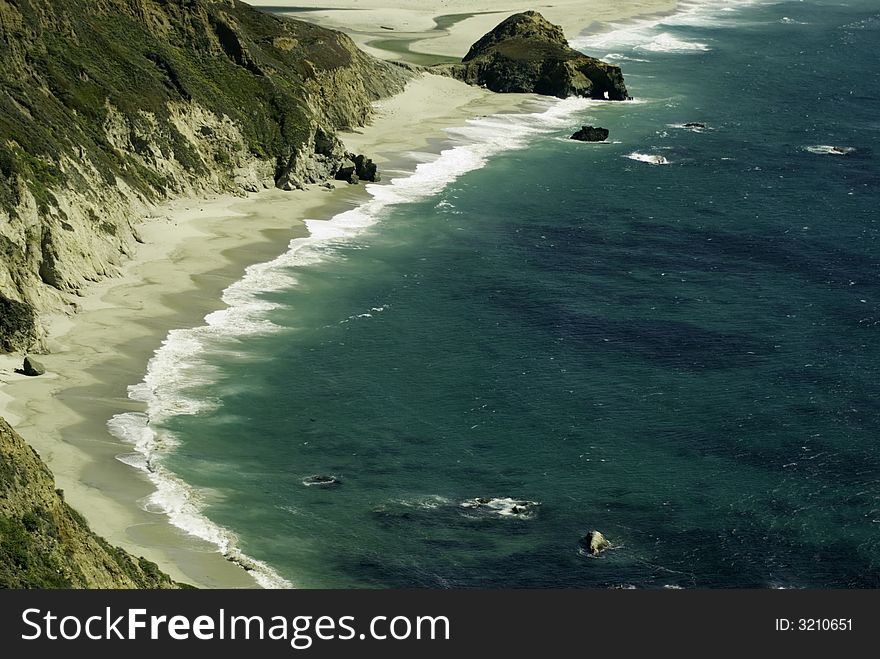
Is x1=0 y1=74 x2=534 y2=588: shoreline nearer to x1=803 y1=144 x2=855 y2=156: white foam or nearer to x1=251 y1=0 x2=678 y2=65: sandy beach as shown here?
x1=803 y1=144 x2=855 y2=156: white foam

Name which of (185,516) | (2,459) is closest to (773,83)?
(185,516)

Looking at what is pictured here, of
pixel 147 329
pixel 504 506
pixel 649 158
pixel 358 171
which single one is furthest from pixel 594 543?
pixel 649 158

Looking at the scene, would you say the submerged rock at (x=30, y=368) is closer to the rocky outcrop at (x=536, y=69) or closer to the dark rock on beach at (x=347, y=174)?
the dark rock on beach at (x=347, y=174)

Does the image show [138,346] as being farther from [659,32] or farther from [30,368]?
[659,32]

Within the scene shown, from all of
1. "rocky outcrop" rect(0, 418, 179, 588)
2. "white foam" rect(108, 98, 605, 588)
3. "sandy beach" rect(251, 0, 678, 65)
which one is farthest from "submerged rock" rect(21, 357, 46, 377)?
"sandy beach" rect(251, 0, 678, 65)

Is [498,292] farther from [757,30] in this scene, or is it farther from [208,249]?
[757,30]

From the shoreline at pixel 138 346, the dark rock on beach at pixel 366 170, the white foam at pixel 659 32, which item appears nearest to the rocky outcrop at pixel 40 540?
the shoreline at pixel 138 346
